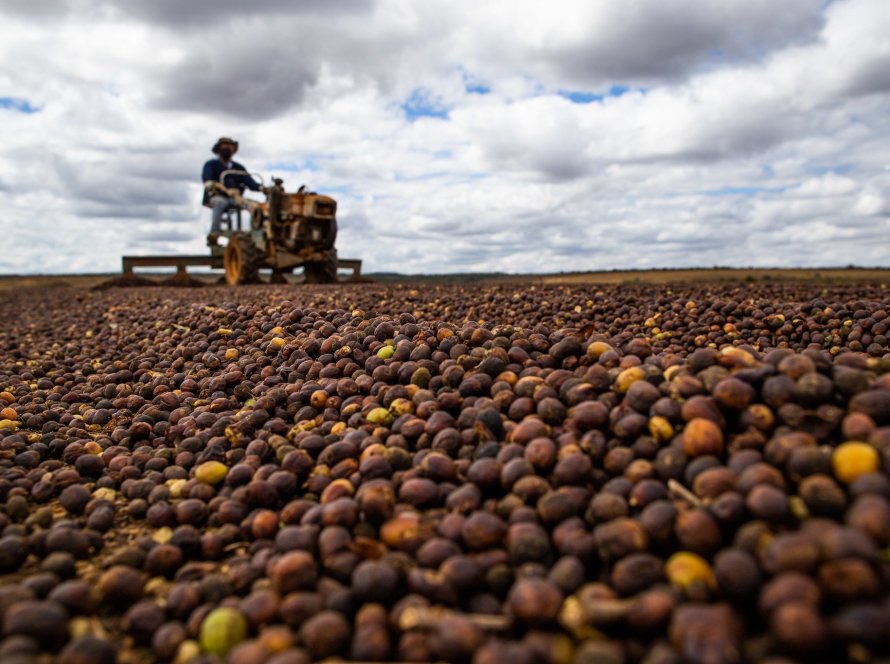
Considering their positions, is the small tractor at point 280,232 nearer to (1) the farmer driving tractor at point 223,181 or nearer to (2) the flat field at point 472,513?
(1) the farmer driving tractor at point 223,181

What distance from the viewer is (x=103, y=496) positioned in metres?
3.20

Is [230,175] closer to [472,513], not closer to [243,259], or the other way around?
[243,259]

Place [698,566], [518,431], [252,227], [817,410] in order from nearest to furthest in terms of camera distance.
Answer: [698,566]
[817,410]
[518,431]
[252,227]

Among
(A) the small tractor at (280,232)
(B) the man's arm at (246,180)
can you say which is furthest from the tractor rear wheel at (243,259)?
(B) the man's arm at (246,180)

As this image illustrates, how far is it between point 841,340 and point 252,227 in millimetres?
16313

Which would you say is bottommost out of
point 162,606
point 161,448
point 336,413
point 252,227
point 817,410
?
point 162,606

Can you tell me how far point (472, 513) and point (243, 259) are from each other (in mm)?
16768

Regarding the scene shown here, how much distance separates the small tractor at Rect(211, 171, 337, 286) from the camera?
56.5ft

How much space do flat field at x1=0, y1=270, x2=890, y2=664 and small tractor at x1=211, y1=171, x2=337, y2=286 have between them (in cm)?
1385

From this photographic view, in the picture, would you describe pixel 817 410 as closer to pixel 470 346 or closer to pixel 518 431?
pixel 518 431

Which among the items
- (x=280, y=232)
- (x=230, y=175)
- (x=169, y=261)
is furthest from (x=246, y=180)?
(x=169, y=261)

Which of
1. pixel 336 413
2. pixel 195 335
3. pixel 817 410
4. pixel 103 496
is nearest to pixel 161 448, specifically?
pixel 103 496

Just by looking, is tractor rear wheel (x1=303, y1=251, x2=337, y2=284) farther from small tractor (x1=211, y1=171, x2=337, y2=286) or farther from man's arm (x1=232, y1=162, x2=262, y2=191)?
man's arm (x1=232, y1=162, x2=262, y2=191)

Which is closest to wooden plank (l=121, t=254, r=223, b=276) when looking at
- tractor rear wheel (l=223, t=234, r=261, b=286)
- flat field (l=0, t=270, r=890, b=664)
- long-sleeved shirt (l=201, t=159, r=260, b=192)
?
tractor rear wheel (l=223, t=234, r=261, b=286)
